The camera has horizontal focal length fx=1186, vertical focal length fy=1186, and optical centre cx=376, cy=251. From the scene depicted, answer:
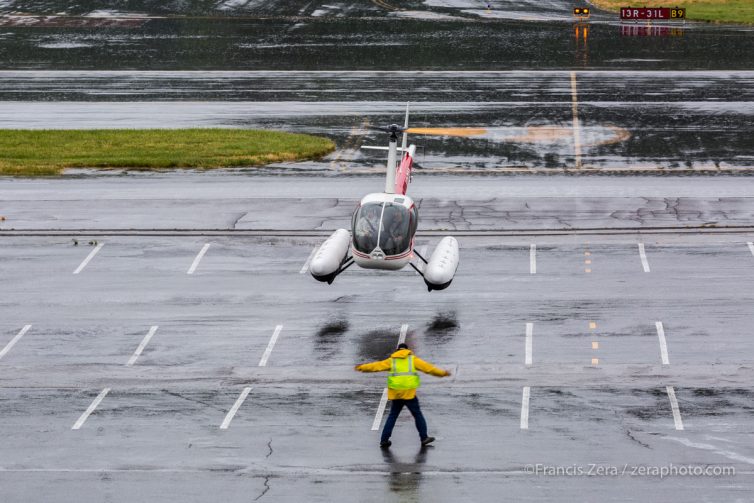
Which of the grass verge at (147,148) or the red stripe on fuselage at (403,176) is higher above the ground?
the red stripe on fuselage at (403,176)

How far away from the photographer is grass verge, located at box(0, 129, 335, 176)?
44906 millimetres

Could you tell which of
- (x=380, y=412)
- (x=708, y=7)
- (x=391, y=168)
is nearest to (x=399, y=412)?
(x=380, y=412)

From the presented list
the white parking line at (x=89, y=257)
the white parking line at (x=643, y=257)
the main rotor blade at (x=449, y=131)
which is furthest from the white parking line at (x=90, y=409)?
the white parking line at (x=643, y=257)

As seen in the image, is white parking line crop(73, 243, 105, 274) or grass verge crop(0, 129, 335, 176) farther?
Answer: grass verge crop(0, 129, 335, 176)

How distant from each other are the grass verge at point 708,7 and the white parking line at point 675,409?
62.2 metres

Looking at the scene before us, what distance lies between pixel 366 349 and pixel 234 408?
406cm

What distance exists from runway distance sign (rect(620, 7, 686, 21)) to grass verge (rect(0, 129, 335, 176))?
3764 cm

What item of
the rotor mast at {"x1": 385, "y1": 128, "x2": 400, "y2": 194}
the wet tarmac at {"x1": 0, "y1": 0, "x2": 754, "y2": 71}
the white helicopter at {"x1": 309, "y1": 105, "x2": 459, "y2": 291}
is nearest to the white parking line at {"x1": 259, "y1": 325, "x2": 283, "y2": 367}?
the white helicopter at {"x1": 309, "y1": 105, "x2": 459, "y2": 291}

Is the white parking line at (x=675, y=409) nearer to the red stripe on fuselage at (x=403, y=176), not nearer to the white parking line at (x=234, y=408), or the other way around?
the white parking line at (x=234, y=408)

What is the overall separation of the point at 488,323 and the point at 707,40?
51.3 metres

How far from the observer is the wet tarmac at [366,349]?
19312mm

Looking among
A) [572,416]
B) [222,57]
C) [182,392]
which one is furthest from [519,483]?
[222,57]

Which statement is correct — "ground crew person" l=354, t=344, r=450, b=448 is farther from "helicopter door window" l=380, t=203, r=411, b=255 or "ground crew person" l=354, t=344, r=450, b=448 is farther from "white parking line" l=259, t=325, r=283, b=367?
"helicopter door window" l=380, t=203, r=411, b=255

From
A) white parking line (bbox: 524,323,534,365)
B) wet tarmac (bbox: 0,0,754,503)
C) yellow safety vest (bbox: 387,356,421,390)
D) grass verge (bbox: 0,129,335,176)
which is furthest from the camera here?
grass verge (bbox: 0,129,335,176)
